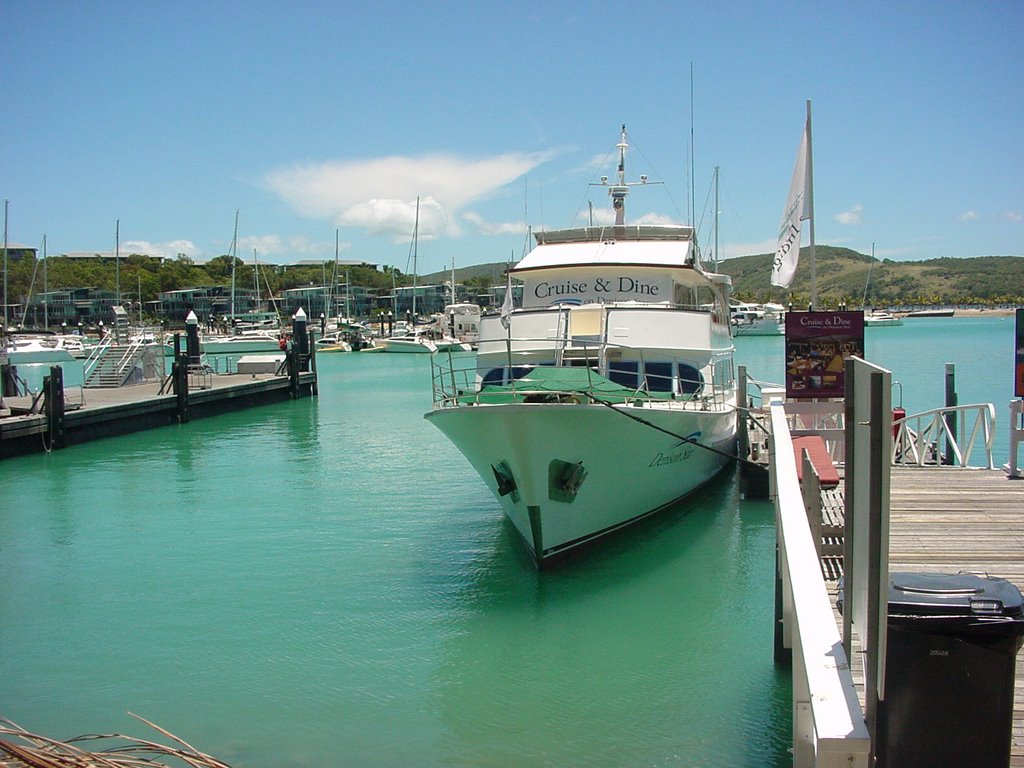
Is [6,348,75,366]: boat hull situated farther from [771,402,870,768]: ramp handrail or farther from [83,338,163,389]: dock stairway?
[771,402,870,768]: ramp handrail

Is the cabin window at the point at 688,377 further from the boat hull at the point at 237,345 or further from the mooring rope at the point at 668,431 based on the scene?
Answer: the boat hull at the point at 237,345

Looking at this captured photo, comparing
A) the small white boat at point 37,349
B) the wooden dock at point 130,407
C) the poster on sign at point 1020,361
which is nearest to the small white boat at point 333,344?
the small white boat at point 37,349

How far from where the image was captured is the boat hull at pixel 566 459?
1144cm

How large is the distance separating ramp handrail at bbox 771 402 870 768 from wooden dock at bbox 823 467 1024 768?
447 millimetres

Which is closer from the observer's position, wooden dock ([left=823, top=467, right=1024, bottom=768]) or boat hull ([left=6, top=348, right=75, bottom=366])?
wooden dock ([left=823, top=467, right=1024, bottom=768])

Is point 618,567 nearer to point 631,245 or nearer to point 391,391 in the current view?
point 631,245

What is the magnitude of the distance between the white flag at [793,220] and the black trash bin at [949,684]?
977 centimetres

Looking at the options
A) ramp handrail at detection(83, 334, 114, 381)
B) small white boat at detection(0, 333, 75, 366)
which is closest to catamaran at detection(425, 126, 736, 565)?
ramp handrail at detection(83, 334, 114, 381)

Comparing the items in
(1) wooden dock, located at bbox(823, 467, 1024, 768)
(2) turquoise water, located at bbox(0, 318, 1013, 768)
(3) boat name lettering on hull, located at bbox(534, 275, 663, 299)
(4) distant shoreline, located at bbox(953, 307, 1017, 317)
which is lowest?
(2) turquoise water, located at bbox(0, 318, 1013, 768)

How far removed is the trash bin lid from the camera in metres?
3.82

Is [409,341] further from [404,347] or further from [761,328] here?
[761,328]

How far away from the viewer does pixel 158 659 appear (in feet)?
33.1

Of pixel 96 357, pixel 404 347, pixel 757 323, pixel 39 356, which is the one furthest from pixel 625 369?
pixel 757 323

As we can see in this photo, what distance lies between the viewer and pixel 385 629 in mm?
10875
